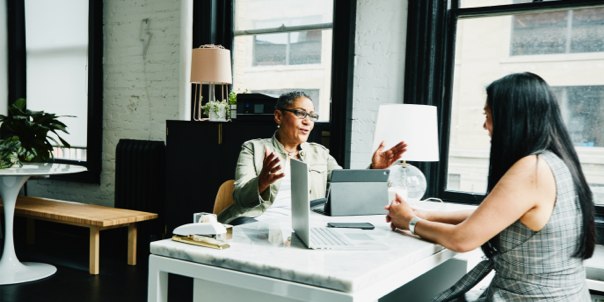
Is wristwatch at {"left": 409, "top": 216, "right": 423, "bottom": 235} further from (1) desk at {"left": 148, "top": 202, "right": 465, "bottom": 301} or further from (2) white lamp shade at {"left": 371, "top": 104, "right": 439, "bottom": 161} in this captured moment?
(2) white lamp shade at {"left": 371, "top": 104, "right": 439, "bottom": 161}

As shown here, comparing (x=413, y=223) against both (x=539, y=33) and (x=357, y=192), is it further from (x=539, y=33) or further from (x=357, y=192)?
(x=539, y=33)

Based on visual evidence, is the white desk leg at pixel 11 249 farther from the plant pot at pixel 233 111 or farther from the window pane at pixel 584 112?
the window pane at pixel 584 112

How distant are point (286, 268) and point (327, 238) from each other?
351 millimetres

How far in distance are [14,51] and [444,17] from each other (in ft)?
14.3

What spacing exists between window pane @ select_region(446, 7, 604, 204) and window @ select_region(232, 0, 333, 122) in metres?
0.94

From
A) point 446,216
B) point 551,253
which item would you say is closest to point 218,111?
point 446,216

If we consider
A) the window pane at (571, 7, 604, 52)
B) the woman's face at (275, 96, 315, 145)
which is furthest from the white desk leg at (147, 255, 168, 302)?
the window pane at (571, 7, 604, 52)

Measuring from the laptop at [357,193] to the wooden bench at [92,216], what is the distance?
2.31m

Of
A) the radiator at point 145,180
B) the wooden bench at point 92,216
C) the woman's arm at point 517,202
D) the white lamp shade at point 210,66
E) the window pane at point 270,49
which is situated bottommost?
the wooden bench at point 92,216

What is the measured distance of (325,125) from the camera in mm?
3652

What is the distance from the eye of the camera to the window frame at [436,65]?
3.30 metres

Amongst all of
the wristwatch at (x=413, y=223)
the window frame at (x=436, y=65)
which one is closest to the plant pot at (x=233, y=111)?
the window frame at (x=436, y=65)

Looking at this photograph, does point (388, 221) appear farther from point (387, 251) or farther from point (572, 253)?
point (572, 253)

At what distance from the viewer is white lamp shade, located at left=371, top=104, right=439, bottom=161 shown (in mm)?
2615
